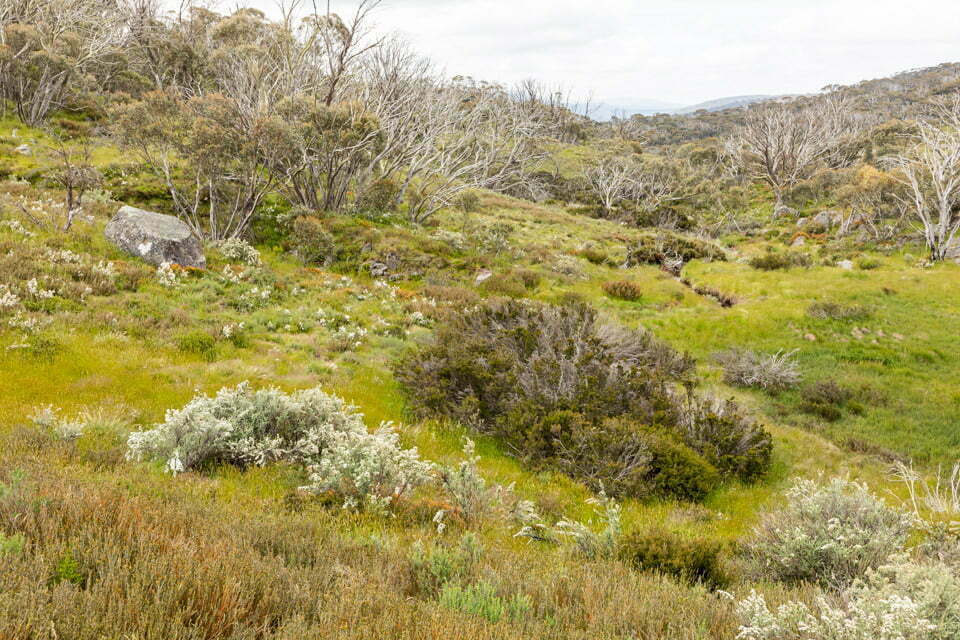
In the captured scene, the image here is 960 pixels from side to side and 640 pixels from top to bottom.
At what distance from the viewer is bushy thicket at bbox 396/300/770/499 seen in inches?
299

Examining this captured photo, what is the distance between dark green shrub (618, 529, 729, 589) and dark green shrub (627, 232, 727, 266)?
21584mm

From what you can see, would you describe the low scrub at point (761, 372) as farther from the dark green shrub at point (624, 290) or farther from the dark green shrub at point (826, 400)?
the dark green shrub at point (624, 290)

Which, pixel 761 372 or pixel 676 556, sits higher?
pixel 676 556

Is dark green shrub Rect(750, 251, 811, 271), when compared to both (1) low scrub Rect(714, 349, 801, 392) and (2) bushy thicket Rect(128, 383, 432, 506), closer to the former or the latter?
(1) low scrub Rect(714, 349, 801, 392)

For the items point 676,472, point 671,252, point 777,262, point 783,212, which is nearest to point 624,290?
point 671,252

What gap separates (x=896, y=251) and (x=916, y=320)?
541 inches

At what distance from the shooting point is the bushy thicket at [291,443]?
5.54 m

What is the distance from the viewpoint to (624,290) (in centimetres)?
1989

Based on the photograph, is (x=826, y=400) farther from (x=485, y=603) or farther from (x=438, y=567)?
(x=485, y=603)

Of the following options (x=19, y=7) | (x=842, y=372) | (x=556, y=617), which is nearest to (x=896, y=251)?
(x=842, y=372)

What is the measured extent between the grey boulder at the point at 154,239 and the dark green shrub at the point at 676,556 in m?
14.3

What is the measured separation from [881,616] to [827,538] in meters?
2.29

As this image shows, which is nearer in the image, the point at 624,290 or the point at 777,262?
the point at 624,290

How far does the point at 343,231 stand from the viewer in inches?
804
